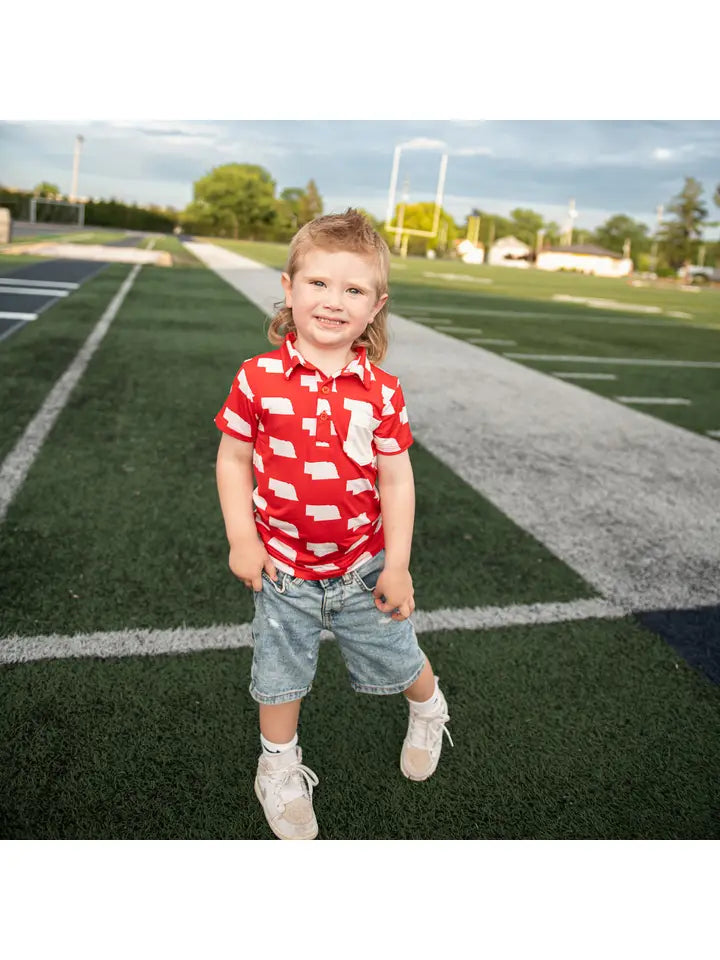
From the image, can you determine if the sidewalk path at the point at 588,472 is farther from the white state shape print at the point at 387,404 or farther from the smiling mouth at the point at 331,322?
the smiling mouth at the point at 331,322

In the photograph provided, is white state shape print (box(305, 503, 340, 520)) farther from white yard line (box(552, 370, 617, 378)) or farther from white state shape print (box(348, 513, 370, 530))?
white yard line (box(552, 370, 617, 378))

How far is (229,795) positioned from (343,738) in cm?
37

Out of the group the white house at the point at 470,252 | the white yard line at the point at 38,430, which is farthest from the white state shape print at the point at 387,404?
the white house at the point at 470,252

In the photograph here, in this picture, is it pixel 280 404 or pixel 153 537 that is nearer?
pixel 280 404

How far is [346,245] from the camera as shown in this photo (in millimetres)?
1570

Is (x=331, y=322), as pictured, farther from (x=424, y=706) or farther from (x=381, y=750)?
(x=381, y=750)

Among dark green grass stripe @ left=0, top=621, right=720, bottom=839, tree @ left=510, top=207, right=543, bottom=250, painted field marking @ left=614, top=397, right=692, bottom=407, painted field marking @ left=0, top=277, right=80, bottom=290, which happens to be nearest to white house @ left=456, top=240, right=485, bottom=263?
tree @ left=510, top=207, right=543, bottom=250

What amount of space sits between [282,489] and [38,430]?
3441mm

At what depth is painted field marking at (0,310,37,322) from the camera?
8.81 meters

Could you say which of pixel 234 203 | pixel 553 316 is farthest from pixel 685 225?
pixel 553 316
